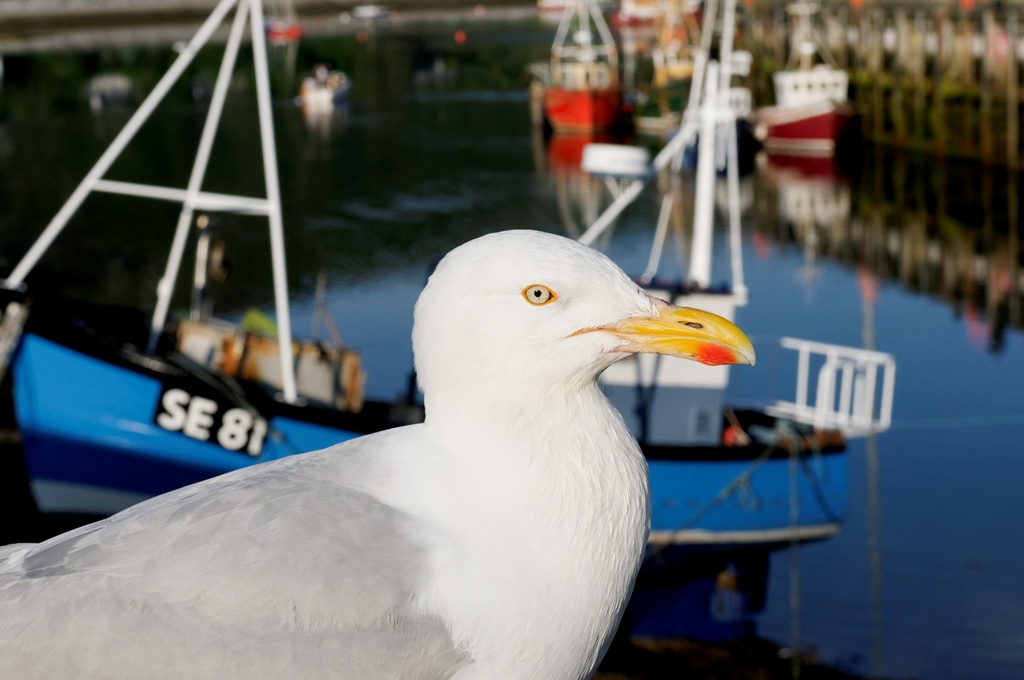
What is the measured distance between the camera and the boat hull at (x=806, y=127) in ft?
89.6

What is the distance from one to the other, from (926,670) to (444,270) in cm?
620

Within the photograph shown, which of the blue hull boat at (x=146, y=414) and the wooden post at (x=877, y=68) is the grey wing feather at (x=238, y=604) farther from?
the wooden post at (x=877, y=68)

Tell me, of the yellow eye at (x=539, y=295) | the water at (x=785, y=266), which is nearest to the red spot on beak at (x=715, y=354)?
the yellow eye at (x=539, y=295)

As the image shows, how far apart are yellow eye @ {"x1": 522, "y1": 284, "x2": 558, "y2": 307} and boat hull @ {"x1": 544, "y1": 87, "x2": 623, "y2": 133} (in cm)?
2855

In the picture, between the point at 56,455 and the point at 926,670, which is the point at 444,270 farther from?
the point at 56,455

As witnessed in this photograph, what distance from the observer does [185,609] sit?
2.27m

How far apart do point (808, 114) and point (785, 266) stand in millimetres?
10289

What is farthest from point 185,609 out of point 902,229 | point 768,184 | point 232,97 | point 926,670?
point 232,97

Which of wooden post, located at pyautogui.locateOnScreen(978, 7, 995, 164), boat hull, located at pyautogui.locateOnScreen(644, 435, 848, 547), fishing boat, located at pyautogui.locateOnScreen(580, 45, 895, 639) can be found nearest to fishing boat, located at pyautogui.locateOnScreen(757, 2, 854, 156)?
wooden post, located at pyautogui.locateOnScreen(978, 7, 995, 164)

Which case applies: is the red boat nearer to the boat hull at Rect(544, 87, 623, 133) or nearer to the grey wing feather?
the boat hull at Rect(544, 87, 623, 133)

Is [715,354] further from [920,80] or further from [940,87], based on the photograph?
[920,80]

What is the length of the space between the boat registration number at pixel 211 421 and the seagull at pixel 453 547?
5578 mm

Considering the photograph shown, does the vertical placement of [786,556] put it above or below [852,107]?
below

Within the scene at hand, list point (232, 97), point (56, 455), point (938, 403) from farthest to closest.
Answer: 1. point (232, 97)
2. point (938, 403)
3. point (56, 455)
